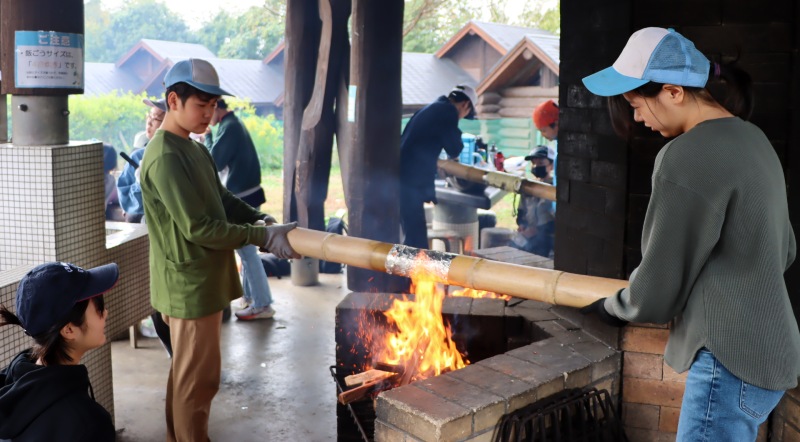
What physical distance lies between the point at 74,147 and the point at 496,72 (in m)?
10.3

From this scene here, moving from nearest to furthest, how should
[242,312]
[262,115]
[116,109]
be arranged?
[242,312]
[116,109]
[262,115]

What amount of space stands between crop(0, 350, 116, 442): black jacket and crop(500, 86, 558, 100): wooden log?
1123 centimetres

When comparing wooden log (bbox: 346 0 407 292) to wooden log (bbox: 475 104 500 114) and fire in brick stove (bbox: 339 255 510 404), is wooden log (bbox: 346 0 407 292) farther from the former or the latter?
wooden log (bbox: 475 104 500 114)

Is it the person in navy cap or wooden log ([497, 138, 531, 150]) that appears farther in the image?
wooden log ([497, 138, 531, 150])

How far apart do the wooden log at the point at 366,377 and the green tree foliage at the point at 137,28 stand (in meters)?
32.5

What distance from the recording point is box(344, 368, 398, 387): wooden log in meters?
3.85

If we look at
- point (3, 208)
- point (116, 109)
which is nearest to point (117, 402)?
point (3, 208)

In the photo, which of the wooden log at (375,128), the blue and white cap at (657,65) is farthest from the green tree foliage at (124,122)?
the blue and white cap at (657,65)

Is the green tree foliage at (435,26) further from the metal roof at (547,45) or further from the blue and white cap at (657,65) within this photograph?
the blue and white cap at (657,65)

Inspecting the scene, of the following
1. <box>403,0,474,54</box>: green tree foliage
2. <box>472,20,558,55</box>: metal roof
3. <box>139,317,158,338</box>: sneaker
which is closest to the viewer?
<box>139,317,158,338</box>: sneaker

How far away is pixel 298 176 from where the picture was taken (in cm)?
796

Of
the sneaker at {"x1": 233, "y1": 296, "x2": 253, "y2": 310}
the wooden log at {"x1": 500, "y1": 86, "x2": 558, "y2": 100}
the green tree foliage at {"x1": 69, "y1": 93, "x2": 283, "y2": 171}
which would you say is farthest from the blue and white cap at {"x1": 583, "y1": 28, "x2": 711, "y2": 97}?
the green tree foliage at {"x1": 69, "y1": 93, "x2": 283, "y2": 171}

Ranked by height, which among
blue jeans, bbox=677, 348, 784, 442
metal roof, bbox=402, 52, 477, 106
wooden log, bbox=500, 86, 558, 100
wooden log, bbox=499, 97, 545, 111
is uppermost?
metal roof, bbox=402, 52, 477, 106

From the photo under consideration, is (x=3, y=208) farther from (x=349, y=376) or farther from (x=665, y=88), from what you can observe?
(x=665, y=88)
